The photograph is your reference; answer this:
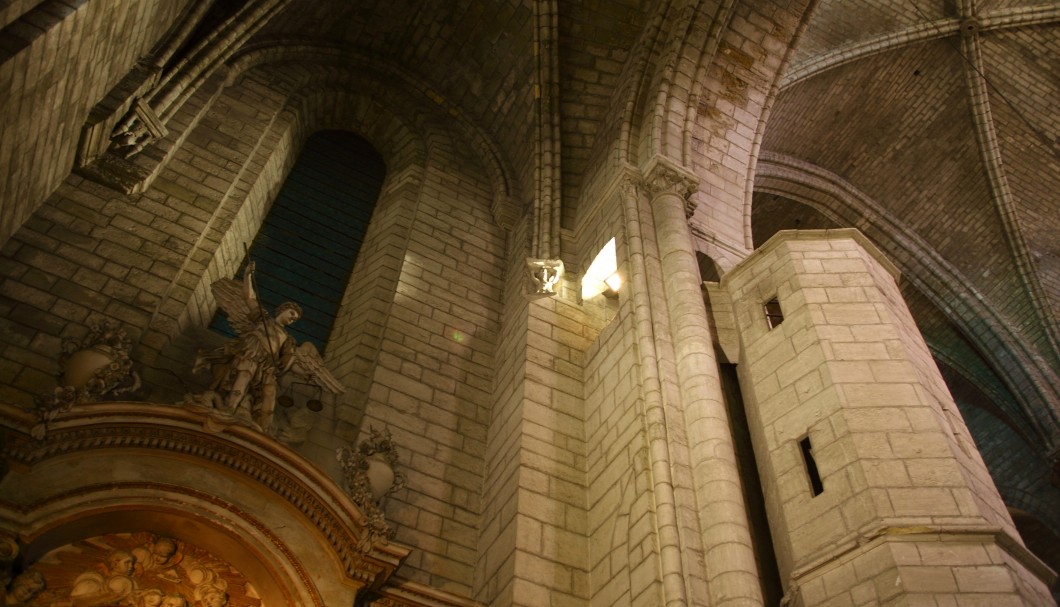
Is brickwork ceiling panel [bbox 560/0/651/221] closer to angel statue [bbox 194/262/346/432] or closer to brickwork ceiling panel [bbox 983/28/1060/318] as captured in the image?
angel statue [bbox 194/262/346/432]

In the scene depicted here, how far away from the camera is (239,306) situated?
20.9 ft

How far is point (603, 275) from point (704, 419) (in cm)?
A: 217

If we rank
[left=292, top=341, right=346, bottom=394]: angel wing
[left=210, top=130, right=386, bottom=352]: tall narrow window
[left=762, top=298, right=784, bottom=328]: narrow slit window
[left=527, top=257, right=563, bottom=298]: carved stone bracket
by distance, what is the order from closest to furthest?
[left=762, top=298, right=784, bottom=328]: narrow slit window → [left=292, top=341, right=346, bottom=394]: angel wing → [left=527, top=257, right=563, bottom=298]: carved stone bracket → [left=210, top=130, right=386, bottom=352]: tall narrow window

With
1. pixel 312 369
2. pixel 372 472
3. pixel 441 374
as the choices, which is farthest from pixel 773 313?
pixel 312 369

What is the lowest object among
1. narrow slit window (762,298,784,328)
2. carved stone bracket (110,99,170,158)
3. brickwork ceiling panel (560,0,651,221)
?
narrow slit window (762,298,784,328)

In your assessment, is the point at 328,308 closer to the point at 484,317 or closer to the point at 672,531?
the point at 484,317

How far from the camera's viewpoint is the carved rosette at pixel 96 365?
5094 millimetres

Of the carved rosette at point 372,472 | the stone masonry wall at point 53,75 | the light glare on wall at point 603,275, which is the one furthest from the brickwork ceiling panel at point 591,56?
the carved rosette at point 372,472

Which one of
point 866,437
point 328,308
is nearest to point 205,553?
point 328,308

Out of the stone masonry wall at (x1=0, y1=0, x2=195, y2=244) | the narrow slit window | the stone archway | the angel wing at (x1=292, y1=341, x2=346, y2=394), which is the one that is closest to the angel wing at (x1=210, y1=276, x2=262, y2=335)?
the angel wing at (x1=292, y1=341, x2=346, y2=394)

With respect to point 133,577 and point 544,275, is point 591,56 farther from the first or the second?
point 133,577

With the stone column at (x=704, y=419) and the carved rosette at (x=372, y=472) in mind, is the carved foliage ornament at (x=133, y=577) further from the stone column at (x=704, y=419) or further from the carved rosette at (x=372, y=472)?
the stone column at (x=704, y=419)

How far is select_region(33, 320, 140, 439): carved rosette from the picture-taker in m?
5.09

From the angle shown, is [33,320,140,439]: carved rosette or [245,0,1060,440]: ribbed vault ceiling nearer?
[33,320,140,439]: carved rosette
